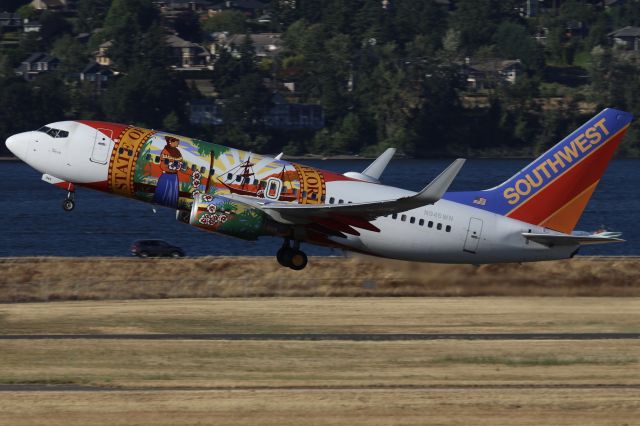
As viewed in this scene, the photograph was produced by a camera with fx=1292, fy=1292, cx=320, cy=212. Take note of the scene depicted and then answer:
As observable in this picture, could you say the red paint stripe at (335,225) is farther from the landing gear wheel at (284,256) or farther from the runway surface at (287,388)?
the runway surface at (287,388)

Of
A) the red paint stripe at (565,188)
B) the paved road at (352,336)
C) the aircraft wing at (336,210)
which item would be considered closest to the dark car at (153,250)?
the red paint stripe at (565,188)

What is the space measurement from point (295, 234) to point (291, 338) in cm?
593

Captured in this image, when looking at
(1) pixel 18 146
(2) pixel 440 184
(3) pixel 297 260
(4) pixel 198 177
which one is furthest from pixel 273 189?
(1) pixel 18 146

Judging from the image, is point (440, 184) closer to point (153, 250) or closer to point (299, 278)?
point (299, 278)

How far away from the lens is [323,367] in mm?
41625

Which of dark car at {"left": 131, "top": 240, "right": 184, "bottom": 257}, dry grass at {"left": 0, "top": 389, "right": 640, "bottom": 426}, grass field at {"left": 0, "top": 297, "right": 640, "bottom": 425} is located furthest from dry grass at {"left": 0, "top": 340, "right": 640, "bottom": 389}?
dark car at {"left": 131, "top": 240, "right": 184, "bottom": 257}

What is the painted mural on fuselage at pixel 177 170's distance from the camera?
162ft

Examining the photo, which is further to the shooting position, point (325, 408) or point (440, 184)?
point (440, 184)

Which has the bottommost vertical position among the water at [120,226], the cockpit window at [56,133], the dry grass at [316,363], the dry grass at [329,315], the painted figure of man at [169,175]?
the water at [120,226]

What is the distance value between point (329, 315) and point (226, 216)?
753 centimetres

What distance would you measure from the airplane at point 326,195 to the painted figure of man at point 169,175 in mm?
38

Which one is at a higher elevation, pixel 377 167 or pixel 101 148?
pixel 101 148

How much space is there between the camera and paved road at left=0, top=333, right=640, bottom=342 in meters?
47.2

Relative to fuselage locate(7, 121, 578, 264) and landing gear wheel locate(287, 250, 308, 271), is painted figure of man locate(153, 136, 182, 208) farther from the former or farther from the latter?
landing gear wheel locate(287, 250, 308, 271)
